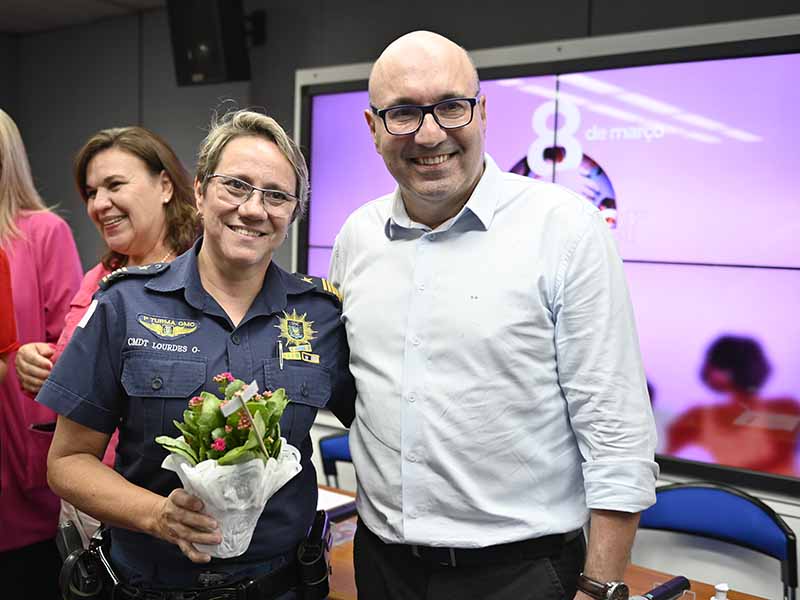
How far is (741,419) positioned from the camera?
337cm

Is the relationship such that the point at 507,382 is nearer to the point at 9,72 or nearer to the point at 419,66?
the point at 419,66

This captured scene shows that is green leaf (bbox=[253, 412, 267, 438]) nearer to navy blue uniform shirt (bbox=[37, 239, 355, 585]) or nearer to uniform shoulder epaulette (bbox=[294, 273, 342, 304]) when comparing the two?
navy blue uniform shirt (bbox=[37, 239, 355, 585])

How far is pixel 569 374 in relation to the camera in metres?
1.56

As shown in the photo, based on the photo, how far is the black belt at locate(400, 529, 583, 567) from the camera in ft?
5.18

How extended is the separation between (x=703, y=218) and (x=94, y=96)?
4.58m

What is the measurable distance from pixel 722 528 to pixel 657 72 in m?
1.96

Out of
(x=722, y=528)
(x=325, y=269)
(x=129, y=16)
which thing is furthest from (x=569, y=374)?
(x=129, y=16)

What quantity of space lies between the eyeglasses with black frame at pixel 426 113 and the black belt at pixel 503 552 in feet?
2.77

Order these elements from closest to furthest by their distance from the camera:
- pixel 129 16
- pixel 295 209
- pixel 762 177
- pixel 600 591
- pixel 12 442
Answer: pixel 600 591, pixel 295 209, pixel 12 442, pixel 762 177, pixel 129 16

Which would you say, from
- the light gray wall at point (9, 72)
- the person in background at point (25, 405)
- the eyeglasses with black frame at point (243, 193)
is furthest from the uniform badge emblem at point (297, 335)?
the light gray wall at point (9, 72)

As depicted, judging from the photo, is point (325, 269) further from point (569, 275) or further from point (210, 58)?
point (569, 275)

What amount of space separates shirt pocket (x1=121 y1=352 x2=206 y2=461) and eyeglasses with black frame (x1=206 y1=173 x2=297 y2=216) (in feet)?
1.14

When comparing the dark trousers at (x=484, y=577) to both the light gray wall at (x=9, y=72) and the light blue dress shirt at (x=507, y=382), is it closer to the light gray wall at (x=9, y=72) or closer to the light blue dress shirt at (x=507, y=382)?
the light blue dress shirt at (x=507, y=382)

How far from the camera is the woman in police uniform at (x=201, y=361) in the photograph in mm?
1546
